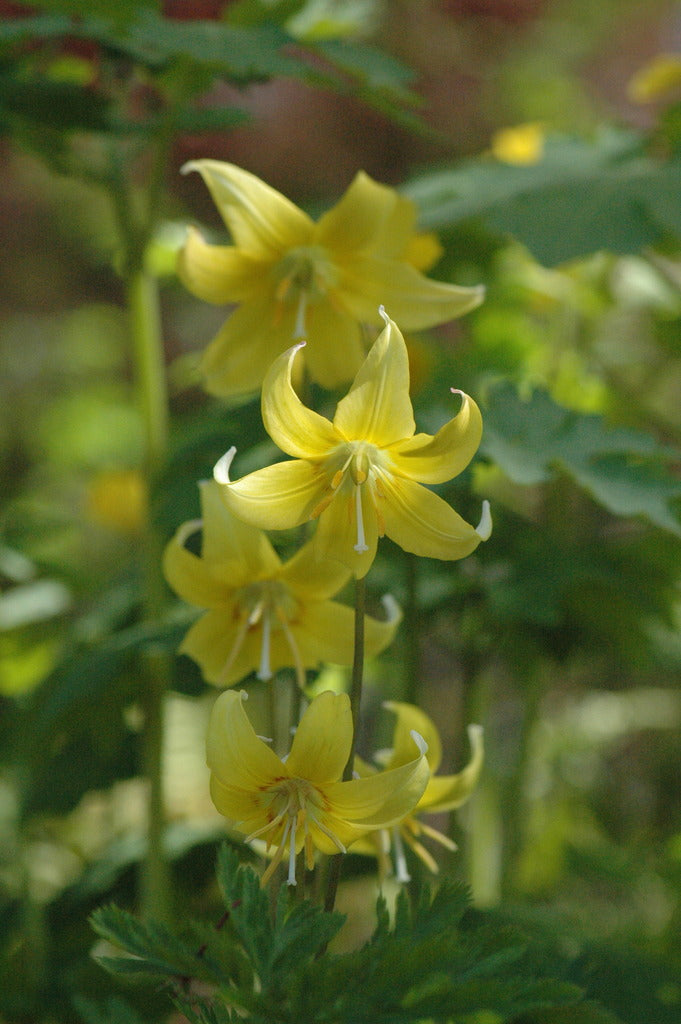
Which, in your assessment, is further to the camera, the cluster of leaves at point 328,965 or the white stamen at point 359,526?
the white stamen at point 359,526

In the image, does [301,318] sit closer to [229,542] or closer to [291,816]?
[229,542]

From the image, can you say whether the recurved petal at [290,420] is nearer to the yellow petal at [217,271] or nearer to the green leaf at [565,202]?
the yellow petal at [217,271]

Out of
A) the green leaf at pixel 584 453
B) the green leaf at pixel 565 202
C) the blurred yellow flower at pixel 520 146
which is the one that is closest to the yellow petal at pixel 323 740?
the green leaf at pixel 584 453

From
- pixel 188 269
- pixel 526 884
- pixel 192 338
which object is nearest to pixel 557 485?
pixel 526 884

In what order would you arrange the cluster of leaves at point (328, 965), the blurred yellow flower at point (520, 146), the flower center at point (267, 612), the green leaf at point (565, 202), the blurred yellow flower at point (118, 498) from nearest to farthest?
1. the cluster of leaves at point (328, 965)
2. the flower center at point (267, 612)
3. the green leaf at point (565, 202)
4. the blurred yellow flower at point (520, 146)
5. the blurred yellow flower at point (118, 498)

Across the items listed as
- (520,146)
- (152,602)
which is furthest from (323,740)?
(520,146)

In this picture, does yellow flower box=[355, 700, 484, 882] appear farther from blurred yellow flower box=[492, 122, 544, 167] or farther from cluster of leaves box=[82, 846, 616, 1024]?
blurred yellow flower box=[492, 122, 544, 167]
